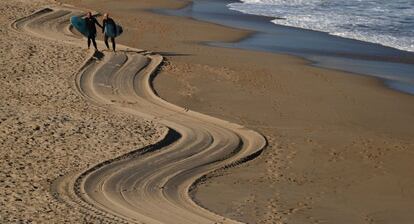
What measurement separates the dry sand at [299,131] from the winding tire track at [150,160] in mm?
409

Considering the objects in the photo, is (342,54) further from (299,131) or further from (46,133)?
(46,133)

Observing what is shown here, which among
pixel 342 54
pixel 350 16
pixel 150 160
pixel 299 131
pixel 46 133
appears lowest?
pixel 350 16

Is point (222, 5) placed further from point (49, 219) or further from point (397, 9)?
point (49, 219)

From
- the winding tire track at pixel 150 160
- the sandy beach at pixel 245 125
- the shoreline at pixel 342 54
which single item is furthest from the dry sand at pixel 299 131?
the shoreline at pixel 342 54

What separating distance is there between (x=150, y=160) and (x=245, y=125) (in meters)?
3.46

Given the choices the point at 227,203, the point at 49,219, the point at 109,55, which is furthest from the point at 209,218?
the point at 109,55

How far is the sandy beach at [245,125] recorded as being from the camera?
41.0 ft

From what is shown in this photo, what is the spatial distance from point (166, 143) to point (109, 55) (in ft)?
28.8

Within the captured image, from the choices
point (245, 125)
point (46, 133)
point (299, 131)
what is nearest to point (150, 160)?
point (46, 133)

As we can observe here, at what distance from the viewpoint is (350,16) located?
3447 centimetres

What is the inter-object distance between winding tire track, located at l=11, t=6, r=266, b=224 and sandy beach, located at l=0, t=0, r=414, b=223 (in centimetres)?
19

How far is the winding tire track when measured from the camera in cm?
1191

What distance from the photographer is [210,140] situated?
15.8 meters

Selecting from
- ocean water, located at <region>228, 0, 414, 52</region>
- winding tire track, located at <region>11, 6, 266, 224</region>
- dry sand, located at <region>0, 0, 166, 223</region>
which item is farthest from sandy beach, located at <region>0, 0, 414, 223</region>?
ocean water, located at <region>228, 0, 414, 52</region>
